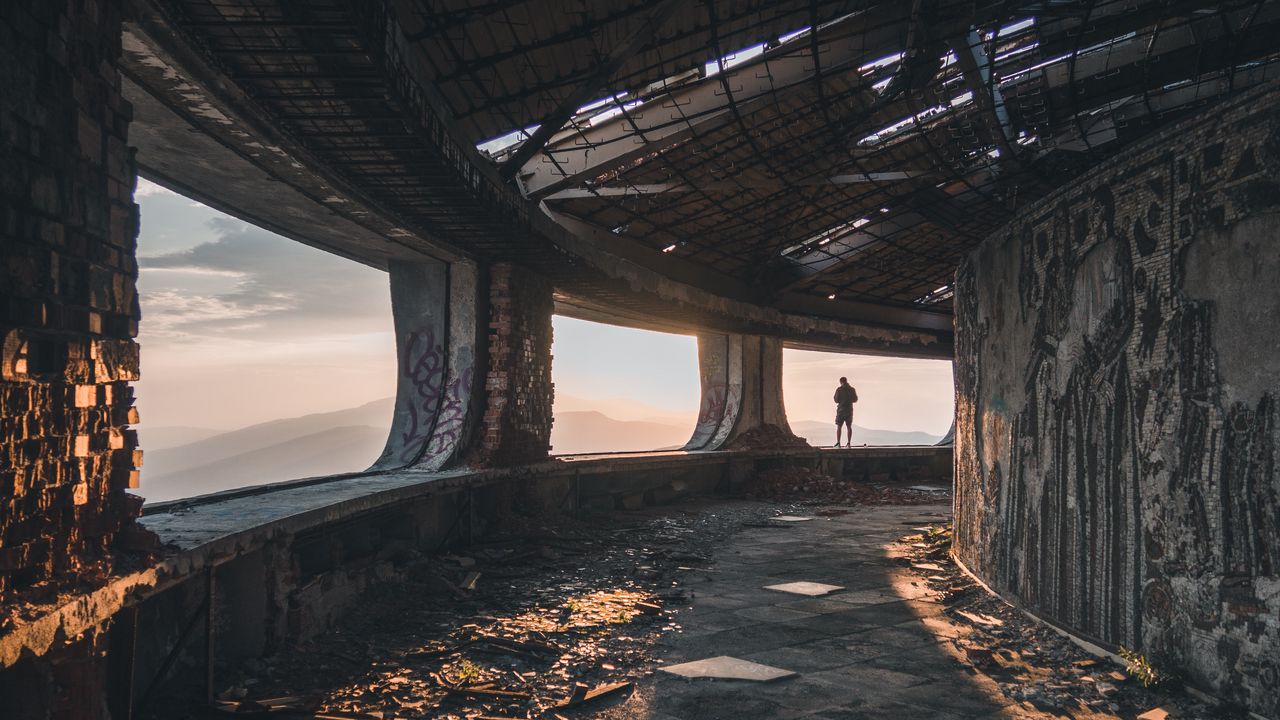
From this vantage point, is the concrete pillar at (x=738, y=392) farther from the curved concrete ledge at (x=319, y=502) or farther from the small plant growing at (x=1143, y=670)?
the small plant growing at (x=1143, y=670)

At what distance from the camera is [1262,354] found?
370cm

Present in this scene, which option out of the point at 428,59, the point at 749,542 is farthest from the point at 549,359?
the point at 428,59

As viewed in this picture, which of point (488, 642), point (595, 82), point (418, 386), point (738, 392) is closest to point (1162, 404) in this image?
point (488, 642)

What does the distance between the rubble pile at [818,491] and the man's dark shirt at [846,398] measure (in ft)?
10.9

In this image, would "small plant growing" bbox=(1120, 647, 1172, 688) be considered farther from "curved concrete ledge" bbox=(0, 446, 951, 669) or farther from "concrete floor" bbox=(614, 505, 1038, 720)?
"curved concrete ledge" bbox=(0, 446, 951, 669)

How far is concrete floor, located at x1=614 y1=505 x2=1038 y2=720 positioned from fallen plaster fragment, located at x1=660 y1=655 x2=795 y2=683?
83mm

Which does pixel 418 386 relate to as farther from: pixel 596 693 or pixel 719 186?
pixel 596 693

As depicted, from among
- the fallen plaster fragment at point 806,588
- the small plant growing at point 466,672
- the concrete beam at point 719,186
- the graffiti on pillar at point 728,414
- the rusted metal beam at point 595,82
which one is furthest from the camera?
the graffiti on pillar at point 728,414

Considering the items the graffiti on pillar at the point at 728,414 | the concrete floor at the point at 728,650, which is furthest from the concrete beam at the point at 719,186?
the graffiti on pillar at the point at 728,414

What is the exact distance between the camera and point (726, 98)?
886 cm

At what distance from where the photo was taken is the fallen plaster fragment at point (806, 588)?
6953 mm

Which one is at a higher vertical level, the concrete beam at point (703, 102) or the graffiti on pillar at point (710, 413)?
the concrete beam at point (703, 102)

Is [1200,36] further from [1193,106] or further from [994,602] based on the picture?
[994,602]

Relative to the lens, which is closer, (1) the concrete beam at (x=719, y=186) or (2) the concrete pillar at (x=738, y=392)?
(1) the concrete beam at (x=719, y=186)
